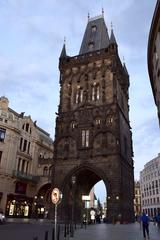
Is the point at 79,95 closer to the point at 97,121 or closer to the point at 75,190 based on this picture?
the point at 97,121

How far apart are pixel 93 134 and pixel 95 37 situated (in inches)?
1074

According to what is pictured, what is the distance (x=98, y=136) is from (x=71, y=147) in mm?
5526

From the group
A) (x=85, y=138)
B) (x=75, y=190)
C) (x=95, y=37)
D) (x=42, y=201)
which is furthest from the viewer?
(x=95, y=37)

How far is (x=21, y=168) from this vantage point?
55.6m

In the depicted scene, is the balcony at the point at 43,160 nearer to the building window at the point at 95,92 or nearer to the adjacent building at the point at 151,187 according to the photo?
the building window at the point at 95,92

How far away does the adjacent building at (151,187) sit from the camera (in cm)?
9325

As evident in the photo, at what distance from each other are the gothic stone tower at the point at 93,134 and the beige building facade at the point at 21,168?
10628 millimetres

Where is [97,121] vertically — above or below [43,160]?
above

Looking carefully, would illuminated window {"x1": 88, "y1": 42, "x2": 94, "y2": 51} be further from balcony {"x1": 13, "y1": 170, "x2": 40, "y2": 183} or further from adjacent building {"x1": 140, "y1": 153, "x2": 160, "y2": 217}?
adjacent building {"x1": 140, "y1": 153, "x2": 160, "y2": 217}

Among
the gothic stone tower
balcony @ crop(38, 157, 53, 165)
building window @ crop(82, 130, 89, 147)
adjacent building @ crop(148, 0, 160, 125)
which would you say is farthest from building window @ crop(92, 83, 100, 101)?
balcony @ crop(38, 157, 53, 165)

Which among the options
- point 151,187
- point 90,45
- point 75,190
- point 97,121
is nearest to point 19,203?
point 75,190

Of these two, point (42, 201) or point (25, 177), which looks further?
point (42, 201)

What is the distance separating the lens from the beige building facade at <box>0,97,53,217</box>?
165 ft

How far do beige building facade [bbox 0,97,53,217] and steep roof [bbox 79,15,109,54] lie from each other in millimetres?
22021
